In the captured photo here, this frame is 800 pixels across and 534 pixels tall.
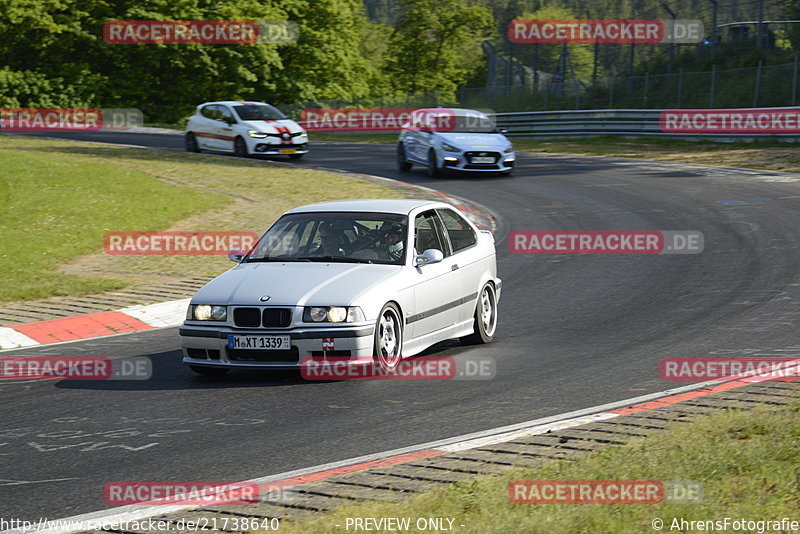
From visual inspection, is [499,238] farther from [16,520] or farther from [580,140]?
[580,140]

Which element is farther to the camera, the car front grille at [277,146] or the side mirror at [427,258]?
the car front grille at [277,146]

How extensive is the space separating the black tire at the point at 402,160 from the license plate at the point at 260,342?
62.7 feet

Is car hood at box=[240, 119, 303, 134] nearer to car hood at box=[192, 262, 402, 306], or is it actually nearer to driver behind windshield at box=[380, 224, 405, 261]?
driver behind windshield at box=[380, 224, 405, 261]

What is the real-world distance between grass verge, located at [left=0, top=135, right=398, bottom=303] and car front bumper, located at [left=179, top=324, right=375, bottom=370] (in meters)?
4.79

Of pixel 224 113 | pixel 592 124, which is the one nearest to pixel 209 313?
pixel 224 113

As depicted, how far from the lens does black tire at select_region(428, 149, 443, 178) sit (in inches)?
1012

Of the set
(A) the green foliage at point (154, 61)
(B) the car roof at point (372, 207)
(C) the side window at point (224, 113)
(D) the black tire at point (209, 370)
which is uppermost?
(A) the green foliage at point (154, 61)

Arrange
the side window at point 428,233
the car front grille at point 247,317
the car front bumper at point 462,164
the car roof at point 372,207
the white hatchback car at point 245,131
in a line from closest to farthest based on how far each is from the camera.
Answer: the car front grille at point 247,317 → the side window at point 428,233 → the car roof at point 372,207 → the car front bumper at point 462,164 → the white hatchback car at point 245,131

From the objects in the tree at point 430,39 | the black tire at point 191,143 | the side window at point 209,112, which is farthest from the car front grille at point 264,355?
the tree at point 430,39

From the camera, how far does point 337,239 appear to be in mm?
9312

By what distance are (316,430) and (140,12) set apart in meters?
55.0

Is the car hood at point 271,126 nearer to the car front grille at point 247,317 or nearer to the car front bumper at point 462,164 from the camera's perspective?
the car front bumper at point 462,164

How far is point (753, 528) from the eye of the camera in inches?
179

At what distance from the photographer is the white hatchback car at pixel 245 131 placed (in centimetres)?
2916
